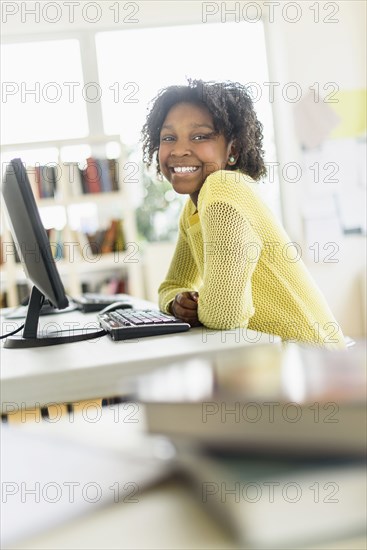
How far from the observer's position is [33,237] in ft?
4.33

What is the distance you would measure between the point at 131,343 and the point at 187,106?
0.73 m

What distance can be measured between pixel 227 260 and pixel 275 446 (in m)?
0.91

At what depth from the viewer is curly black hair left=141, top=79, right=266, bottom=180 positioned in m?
1.71

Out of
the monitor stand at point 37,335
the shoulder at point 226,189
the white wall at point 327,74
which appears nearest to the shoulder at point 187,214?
the shoulder at point 226,189

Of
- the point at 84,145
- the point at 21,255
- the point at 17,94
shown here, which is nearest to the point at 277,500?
the point at 21,255

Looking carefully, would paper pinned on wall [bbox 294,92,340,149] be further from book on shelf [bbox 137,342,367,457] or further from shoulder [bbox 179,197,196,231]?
book on shelf [bbox 137,342,367,457]

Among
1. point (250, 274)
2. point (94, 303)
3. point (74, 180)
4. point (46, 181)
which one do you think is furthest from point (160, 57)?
point (250, 274)

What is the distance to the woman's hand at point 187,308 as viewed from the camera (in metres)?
1.50

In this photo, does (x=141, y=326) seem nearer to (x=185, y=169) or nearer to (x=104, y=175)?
(x=185, y=169)

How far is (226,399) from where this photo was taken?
1.58ft

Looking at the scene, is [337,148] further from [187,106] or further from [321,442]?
[321,442]

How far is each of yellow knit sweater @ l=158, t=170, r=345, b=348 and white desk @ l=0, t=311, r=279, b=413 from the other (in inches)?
2.9

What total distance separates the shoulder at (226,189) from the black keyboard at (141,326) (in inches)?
9.7

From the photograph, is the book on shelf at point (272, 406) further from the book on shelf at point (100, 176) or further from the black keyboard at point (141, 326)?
the book on shelf at point (100, 176)
